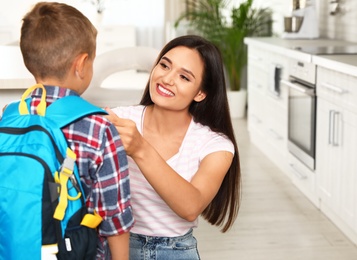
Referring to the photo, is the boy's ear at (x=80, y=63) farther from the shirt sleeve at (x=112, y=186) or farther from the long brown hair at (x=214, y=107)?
the long brown hair at (x=214, y=107)

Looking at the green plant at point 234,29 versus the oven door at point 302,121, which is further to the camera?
the green plant at point 234,29

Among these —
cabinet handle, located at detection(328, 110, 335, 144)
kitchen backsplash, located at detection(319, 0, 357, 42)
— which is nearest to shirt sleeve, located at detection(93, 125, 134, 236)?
cabinet handle, located at detection(328, 110, 335, 144)

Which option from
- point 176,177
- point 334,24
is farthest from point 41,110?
point 334,24

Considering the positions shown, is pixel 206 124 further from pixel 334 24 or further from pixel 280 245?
pixel 334 24

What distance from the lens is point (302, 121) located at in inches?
164

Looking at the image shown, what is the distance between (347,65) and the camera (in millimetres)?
3275

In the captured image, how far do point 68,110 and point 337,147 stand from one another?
2.40 metres

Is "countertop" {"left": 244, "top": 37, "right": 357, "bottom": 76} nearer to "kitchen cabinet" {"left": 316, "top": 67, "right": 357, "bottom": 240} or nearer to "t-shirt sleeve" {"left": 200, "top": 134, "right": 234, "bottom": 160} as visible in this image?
"kitchen cabinet" {"left": 316, "top": 67, "right": 357, "bottom": 240}

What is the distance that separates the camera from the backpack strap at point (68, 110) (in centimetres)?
132

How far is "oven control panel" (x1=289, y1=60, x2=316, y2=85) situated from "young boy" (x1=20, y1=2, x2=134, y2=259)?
2677mm

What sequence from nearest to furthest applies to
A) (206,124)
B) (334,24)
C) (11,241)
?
(11,241)
(206,124)
(334,24)

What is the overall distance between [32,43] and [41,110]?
137 millimetres

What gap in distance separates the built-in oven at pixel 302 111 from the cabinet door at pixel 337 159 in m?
0.10

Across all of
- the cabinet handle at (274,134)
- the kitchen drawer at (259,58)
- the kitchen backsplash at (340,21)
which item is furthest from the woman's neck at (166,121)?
the kitchen drawer at (259,58)
